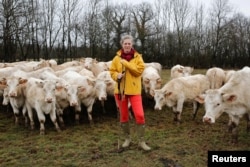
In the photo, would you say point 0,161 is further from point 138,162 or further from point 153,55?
point 153,55

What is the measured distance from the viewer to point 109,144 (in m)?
7.91

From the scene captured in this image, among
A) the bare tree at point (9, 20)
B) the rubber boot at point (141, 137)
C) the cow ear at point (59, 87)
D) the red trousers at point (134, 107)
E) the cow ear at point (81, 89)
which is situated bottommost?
the rubber boot at point (141, 137)

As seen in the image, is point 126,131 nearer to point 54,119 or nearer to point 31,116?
point 54,119

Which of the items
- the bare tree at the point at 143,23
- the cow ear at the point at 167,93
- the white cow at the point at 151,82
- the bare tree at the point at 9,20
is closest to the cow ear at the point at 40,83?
the cow ear at the point at 167,93

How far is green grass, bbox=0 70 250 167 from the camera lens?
22.0 ft

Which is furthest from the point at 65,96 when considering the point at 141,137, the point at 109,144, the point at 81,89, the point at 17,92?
the point at 141,137

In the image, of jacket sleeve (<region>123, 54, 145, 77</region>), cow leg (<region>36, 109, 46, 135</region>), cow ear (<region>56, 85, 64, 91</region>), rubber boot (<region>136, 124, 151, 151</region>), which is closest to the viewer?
jacket sleeve (<region>123, 54, 145, 77</region>)

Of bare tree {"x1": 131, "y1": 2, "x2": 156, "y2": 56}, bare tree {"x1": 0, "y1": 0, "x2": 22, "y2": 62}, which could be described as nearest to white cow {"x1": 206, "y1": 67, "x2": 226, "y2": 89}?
bare tree {"x1": 0, "y1": 0, "x2": 22, "y2": 62}

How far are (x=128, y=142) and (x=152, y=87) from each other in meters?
5.44

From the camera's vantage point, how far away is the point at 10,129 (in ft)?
32.7

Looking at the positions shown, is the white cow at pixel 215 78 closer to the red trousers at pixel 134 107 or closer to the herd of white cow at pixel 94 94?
the herd of white cow at pixel 94 94

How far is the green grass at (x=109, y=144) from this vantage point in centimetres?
672

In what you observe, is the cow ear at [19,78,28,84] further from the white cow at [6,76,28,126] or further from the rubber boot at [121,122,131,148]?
the rubber boot at [121,122,131,148]

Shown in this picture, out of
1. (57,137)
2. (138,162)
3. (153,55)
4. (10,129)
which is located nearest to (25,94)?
(10,129)
